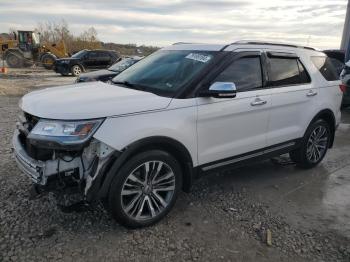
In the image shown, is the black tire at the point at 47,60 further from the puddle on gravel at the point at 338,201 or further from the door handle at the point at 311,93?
the puddle on gravel at the point at 338,201

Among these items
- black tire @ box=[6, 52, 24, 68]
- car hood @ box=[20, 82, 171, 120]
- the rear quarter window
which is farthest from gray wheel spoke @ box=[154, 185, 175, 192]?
black tire @ box=[6, 52, 24, 68]

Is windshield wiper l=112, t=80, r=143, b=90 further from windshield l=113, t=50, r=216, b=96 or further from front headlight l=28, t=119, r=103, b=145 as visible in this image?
front headlight l=28, t=119, r=103, b=145

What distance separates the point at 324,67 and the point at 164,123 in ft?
10.6

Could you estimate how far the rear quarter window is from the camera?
18.0 feet

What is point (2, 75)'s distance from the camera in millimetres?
22719

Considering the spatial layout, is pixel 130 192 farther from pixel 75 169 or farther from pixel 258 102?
pixel 258 102

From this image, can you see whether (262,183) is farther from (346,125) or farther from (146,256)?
(346,125)

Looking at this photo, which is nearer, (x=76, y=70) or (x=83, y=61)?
(x=76, y=70)

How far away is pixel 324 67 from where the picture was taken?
562cm

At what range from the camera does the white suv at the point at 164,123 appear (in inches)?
129

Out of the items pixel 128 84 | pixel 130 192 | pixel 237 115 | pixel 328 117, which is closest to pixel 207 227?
pixel 130 192

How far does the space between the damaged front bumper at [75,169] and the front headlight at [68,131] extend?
0.32 feet

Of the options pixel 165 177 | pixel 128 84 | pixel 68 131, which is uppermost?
pixel 128 84

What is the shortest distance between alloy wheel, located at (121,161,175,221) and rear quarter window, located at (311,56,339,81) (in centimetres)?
305
